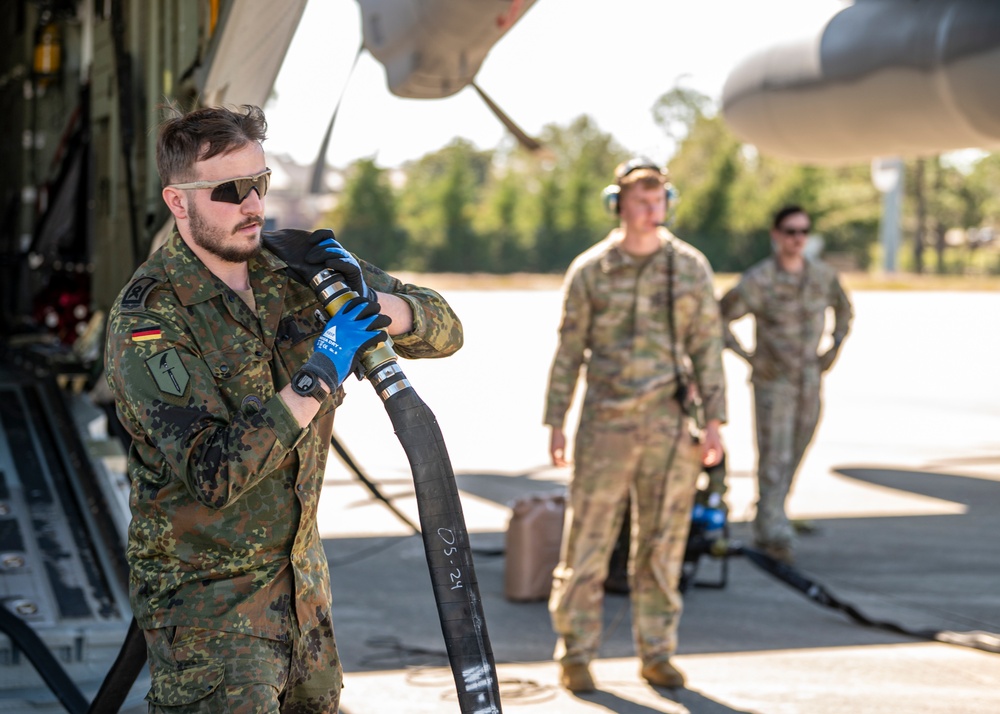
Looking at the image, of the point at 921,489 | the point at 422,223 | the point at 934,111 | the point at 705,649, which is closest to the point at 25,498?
the point at 705,649

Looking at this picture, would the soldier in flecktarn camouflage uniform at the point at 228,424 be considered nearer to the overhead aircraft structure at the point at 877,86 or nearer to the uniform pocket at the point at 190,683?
the uniform pocket at the point at 190,683

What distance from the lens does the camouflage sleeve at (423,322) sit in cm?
242

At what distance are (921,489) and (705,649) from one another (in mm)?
4118

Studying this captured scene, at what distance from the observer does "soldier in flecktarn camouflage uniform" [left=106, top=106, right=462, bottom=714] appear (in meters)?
2.12

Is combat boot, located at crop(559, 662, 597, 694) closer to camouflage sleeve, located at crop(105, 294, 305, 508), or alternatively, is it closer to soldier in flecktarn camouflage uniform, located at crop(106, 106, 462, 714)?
soldier in flecktarn camouflage uniform, located at crop(106, 106, 462, 714)

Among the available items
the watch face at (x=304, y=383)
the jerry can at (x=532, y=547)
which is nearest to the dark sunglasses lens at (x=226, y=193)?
the watch face at (x=304, y=383)

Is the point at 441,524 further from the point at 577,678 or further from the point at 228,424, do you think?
the point at 577,678

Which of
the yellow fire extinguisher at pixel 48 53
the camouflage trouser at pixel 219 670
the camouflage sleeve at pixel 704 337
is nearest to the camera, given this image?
the camouflage trouser at pixel 219 670

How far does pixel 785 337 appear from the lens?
22.2 ft

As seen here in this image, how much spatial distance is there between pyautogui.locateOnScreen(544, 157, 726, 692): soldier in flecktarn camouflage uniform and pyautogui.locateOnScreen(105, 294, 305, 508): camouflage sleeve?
255 centimetres

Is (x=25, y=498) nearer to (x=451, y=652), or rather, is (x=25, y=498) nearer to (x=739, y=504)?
(x=451, y=652)

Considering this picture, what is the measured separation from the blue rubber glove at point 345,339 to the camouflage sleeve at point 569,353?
2.63 m

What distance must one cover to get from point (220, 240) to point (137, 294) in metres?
0.18

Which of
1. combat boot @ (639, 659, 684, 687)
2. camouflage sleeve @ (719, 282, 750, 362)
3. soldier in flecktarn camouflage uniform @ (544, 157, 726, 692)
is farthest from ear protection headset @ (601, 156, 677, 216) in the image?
camouflage sleeve @ (719, 282, 750, 362)
